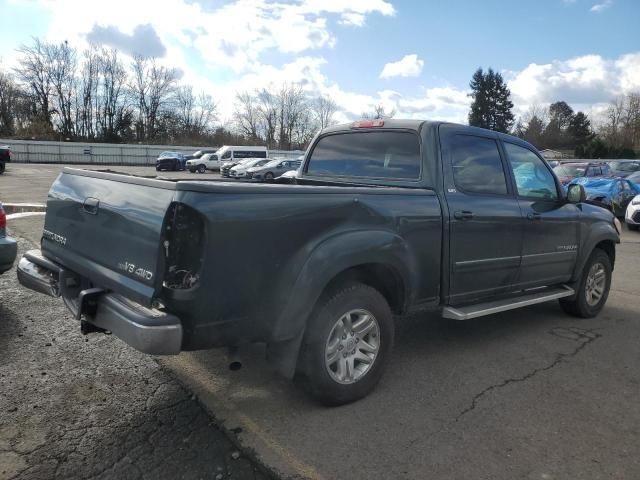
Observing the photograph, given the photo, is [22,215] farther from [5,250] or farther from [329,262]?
[329,262]

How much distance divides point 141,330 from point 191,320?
9.9 inches

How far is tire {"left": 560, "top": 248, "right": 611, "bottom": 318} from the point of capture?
5.61 meters

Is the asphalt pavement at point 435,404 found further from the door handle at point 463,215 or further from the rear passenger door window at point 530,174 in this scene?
the rear passenger door window at point 530,174

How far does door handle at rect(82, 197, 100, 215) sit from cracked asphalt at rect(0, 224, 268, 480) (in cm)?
126

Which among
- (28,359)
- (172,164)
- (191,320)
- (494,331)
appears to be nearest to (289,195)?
(191,320)

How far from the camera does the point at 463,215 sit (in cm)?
403

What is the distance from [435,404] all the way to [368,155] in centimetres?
220

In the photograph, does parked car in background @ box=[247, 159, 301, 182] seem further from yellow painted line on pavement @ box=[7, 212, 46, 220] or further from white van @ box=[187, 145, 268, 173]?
yellow painted line on pavement @ box=[7, 212, 46, 220]

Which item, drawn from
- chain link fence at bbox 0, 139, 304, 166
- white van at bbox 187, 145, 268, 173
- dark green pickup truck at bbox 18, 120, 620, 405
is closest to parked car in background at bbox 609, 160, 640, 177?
dark green pickup truck at bbox 18, 120, 620, 405

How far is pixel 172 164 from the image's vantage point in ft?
146

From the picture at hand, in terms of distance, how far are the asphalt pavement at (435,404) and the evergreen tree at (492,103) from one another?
83.1m

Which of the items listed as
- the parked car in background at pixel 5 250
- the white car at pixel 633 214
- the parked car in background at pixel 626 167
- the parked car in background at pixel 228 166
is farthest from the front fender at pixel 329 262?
the parked car in background at pixel 228 166

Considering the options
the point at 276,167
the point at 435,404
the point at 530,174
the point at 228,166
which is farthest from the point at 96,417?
the point at 228,166

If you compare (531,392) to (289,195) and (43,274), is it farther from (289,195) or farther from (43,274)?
(43,274)
